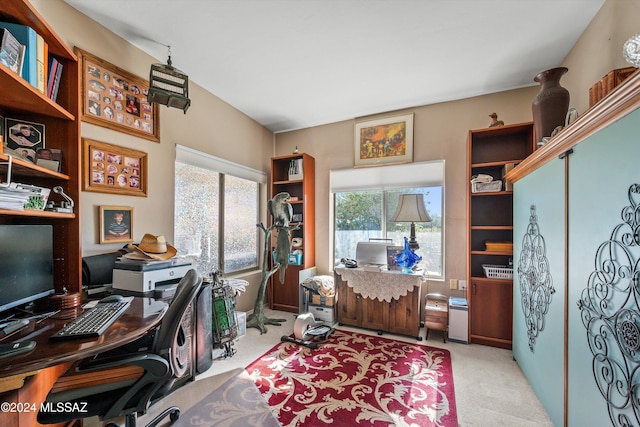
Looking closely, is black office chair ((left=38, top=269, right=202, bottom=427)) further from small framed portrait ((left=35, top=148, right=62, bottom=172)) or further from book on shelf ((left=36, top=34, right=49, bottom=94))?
book on shelf ((left=36, top=34, right=49, bottom=94))

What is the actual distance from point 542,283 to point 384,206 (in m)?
1.97

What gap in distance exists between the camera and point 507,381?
6.50 feet

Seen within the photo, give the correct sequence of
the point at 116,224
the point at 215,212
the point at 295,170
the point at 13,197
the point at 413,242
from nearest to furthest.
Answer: the point at 13,197 < the point at 116,224 < the point at 413,242 < the point at 215,212 < the point at 295,170

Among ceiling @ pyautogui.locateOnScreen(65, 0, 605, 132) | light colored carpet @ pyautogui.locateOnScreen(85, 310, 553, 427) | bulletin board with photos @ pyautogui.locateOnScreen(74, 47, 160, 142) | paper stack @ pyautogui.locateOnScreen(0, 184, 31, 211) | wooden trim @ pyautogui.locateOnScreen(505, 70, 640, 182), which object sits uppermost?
ceiling @ pyautogui.locateOnScreen(65, 0, 605, 132)

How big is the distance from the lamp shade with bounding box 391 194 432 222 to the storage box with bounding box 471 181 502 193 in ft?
1.74

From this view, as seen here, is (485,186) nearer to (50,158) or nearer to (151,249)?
(151,249)

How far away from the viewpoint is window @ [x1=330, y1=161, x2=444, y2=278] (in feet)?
10.4

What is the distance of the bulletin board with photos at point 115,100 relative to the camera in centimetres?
190

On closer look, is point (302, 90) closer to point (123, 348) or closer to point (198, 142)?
point (198, 142)

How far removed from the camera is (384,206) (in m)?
3.45

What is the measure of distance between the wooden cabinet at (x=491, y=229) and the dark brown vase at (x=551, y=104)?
2.10ft

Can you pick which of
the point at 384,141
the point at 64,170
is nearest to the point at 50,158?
the point at 64,170

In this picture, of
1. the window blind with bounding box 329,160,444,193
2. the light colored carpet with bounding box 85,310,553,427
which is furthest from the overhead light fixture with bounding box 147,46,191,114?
the light colored carpet with bounding box 85,310,553,427

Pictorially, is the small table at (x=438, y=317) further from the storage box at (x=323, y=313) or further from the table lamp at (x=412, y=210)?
the storage box at (x=323, y=313)
